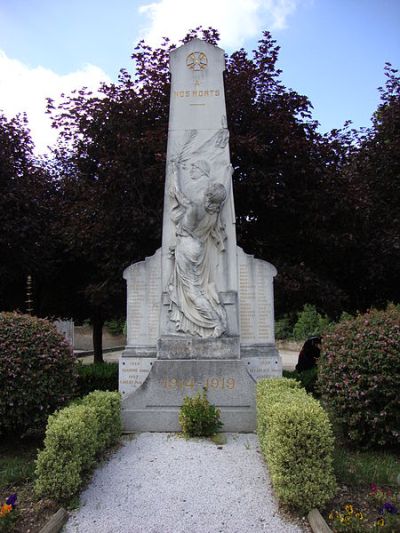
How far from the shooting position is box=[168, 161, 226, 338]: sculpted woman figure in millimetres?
8312

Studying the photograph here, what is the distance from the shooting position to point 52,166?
17.7 metres

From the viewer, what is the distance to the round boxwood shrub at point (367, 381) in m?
6.67

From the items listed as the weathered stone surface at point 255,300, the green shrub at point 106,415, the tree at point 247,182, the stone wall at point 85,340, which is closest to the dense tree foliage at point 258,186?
the tree at point 247,182

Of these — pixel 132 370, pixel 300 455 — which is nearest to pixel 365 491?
pixel 300 455

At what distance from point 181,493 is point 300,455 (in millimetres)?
1308

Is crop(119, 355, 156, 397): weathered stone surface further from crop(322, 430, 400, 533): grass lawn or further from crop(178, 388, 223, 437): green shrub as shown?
crop(322, 430, 400, 533): grass lawn

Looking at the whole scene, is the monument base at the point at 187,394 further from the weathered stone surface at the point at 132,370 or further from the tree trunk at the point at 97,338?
the tree trunk at the point at 97,338

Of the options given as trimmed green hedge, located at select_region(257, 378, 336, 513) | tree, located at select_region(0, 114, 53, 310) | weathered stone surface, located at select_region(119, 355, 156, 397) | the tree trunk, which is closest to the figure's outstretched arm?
weathered stone surface, located at select_region(119, 355, 156, 397)

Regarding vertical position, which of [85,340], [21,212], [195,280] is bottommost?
[85,340]

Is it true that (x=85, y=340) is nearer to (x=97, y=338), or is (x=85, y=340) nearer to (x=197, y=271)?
(x=97, y=338)

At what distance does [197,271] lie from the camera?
27.8ft

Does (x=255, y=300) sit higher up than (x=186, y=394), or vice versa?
(x=255, y=300)

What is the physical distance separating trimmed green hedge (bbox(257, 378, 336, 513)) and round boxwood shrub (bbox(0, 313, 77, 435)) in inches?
123

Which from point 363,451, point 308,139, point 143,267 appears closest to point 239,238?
point 308,139
